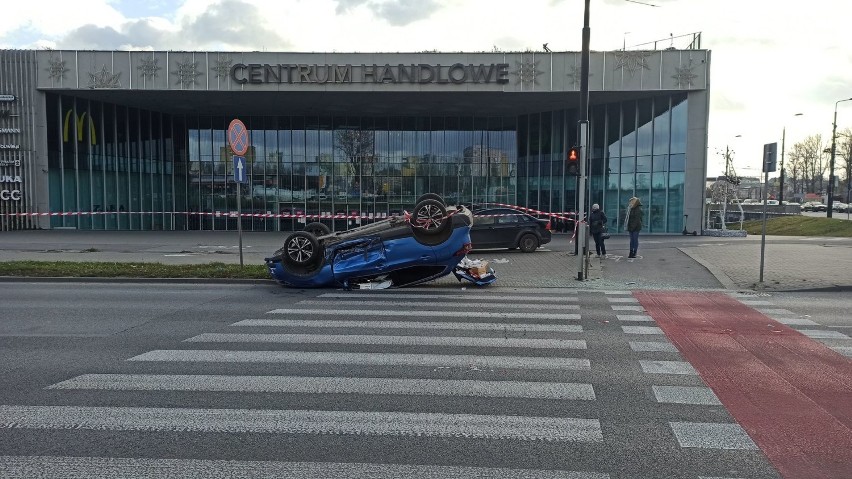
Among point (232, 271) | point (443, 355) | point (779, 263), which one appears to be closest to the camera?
point (443, 355)

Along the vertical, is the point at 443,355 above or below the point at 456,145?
below

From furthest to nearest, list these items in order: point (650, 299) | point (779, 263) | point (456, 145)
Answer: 1. point (456, 145)
2. point (779, 263)
3. point (650, 299)

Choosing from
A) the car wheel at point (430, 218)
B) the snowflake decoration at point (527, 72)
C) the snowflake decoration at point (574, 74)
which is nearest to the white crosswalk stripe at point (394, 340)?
the car wheel at point (430, 218)

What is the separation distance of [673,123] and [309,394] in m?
27.9

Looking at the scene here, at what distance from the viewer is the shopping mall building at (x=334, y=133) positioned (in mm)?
28562

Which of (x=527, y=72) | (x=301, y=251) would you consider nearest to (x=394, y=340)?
(x=301, y=251)

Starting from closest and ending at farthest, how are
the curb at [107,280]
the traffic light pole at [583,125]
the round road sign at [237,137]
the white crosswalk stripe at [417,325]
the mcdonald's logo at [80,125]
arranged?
the white crosswalk stripe at [417,325] < the curb at [107,280] < the traffic light pole at [583,125] < the round road sign at [237,137] < the mcdonald's logo at [80,125]

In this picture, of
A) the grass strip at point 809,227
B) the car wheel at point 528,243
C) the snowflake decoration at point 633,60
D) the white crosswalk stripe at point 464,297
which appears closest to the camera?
the white crosswalk stripe at point 464,297

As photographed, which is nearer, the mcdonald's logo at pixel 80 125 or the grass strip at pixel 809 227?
the mcdonald's logo at pixel 80 125

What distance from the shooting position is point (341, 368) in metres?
6.59

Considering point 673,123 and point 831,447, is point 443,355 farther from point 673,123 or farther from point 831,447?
point 673,123

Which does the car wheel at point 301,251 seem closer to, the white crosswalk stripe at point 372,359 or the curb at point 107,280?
the curb at point 107,280

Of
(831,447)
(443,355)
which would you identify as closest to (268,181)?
(443,355)

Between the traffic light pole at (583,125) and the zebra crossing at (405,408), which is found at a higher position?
the traffic light pole at (583,125)
